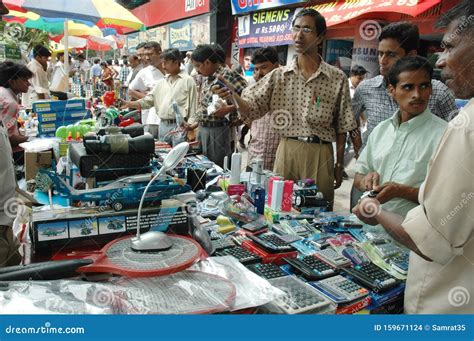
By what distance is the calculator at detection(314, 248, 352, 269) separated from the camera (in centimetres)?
157

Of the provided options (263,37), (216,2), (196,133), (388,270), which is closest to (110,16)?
(196,133)

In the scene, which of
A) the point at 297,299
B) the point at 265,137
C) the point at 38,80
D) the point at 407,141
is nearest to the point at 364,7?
the point at 265,137

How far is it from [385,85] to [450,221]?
1990 millimetres

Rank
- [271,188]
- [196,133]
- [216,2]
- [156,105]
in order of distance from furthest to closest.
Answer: [216,2]
[156,105]
[196,133]
[271,188]

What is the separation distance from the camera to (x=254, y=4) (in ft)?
31.6

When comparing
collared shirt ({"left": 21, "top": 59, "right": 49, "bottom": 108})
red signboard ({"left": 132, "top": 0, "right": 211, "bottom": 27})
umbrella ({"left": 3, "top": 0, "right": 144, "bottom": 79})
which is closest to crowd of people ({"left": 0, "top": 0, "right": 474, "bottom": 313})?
umbrella ({"left": 3, "top": 0, "right": 144, "bottom": 79})

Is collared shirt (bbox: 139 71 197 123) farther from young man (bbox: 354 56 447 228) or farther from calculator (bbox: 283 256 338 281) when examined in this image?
calculator (bbox: 283 256 338 281)

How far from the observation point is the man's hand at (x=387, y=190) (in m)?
1.74

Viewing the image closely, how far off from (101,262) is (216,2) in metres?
11.5

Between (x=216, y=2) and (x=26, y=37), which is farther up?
(x=216, y=2)

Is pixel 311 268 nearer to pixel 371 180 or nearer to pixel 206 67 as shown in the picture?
pixel 371 180

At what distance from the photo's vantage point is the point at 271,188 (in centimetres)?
224

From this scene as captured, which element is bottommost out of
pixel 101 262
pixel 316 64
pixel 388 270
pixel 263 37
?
pixel 388 270

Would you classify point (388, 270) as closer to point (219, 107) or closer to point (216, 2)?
point (219, 107)
